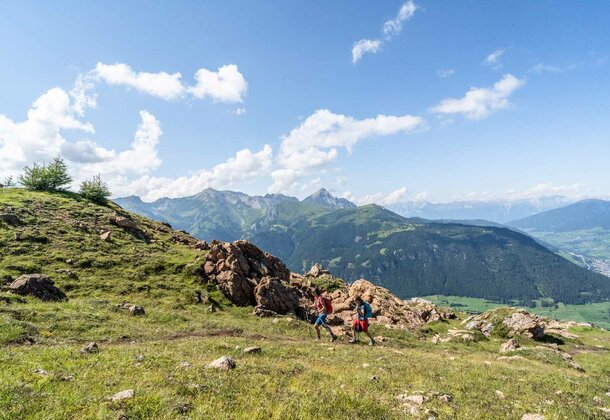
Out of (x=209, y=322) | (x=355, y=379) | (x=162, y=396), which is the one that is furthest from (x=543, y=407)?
(x=209, y=322)

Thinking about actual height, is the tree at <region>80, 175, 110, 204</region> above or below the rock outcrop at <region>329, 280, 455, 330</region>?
above

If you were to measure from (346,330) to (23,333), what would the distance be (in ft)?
89.9

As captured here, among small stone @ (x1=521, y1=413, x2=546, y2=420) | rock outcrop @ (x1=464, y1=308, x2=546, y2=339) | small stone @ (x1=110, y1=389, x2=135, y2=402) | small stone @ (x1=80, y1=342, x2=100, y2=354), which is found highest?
small stone @ (x1=110, y1=389, x2=135, y2=402)

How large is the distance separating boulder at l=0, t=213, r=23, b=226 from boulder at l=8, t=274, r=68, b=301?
20.6 metres

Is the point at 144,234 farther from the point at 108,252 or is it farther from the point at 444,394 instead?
the point at 444,394

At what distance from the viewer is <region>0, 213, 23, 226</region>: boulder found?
4475 cm

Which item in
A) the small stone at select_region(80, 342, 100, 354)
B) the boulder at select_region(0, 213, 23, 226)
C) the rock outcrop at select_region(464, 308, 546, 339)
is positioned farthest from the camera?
the rock outcrop at select_region(464, 308, 546, 339)

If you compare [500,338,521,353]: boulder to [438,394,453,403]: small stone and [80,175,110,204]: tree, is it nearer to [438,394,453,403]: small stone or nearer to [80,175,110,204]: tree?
[438,394,453,403]: small stone

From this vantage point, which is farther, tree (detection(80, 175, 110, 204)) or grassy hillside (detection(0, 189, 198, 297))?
tree (detection(80, 175, 110, 204))

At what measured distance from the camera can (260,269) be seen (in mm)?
48969

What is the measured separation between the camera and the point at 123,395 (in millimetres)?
9812

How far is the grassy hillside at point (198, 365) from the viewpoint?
33.4 feet

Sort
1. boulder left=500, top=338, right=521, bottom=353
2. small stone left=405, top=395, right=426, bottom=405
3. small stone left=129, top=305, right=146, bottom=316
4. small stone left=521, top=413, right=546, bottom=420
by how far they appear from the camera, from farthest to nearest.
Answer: boulder left=500, top=338, right=521, bottom=353, small stone left=129, top=305, right=146, bottom=316, small stone left=405, top=395, right=426, bottom=405, small stone left=521, top=413, right=546, bottom=420

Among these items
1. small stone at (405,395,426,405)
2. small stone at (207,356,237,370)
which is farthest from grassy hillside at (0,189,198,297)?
small stone at (405,395,426,405)
